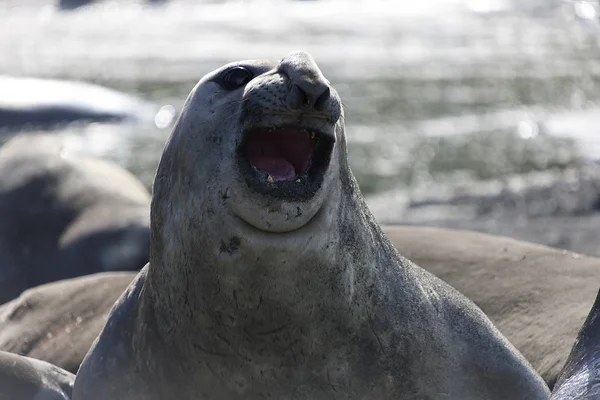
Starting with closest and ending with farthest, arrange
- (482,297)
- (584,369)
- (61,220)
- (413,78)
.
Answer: (584,369), (482,297), (61,220), (413,78)

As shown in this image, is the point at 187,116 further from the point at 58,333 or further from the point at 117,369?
the point at 58,333

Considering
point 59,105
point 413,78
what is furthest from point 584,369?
point 413,78

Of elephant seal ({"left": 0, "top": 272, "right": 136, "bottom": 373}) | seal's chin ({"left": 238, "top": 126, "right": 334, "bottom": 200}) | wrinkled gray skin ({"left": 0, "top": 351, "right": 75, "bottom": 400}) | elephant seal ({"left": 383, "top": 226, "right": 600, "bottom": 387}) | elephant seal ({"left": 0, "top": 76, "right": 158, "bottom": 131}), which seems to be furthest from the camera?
elephant seal ({"left": 0, "top": 76, "right": 158, "bottom": 131})

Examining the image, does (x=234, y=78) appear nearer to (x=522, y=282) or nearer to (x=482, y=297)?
(x=482, y=297)

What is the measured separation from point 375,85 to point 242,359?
466 inches

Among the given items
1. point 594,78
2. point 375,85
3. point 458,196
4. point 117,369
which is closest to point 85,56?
point 375,85

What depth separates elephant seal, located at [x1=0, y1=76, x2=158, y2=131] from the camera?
40.6 feet

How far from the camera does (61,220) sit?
7.16 m

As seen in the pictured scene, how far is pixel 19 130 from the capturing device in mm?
12062

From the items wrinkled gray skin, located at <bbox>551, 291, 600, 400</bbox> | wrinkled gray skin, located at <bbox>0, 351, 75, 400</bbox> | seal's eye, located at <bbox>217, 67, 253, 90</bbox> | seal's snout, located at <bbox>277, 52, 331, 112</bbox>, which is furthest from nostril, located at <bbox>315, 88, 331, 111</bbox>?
wrinkled gray skin, located at <bbox>0, 351, 75, 400</bbox>

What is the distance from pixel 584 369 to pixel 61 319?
7.47ft

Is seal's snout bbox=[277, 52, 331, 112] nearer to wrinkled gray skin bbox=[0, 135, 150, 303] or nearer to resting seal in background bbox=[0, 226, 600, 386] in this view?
resting seal in background bbox=[0, 226, 600, 386]

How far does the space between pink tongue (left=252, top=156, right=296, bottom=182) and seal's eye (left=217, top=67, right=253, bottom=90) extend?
304mm

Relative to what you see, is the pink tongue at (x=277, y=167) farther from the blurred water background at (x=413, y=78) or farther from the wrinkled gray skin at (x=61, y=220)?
the blurred water background at (x=413, y=78)
